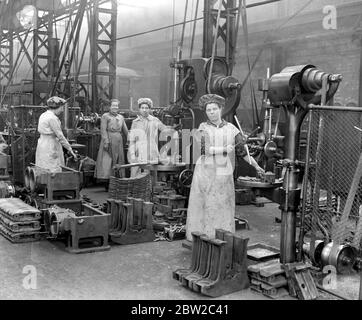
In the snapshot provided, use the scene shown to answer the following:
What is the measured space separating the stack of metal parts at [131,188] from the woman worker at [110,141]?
2.40 m

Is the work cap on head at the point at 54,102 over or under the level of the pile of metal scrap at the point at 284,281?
over

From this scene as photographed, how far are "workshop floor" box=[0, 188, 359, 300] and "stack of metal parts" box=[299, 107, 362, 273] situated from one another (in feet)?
1.22

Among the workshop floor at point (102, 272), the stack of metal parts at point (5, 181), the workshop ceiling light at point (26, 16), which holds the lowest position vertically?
the workshop floor at point (102, 272)

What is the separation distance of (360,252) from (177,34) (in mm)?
17100

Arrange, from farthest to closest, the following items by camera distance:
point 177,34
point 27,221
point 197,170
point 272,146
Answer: point 177,34 < point 27,221 < point 197,170 < point 272,146

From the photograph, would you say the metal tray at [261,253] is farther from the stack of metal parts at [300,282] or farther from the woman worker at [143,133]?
the woman worker at [143,133]

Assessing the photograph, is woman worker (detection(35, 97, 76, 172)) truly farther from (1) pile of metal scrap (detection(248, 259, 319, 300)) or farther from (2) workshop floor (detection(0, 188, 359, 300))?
(1) pile of metal scrap (detection(248, 259, 319, 300))

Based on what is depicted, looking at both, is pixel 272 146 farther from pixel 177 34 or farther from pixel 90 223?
pixel 177 34

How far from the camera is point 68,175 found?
19.6 ft

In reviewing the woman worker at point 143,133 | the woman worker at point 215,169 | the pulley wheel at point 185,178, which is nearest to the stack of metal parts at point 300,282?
the woman worker at point 215,169

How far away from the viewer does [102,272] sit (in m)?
4.41

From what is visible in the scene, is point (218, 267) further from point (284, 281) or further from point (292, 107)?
point (292, 107)

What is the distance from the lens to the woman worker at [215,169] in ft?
15.6
